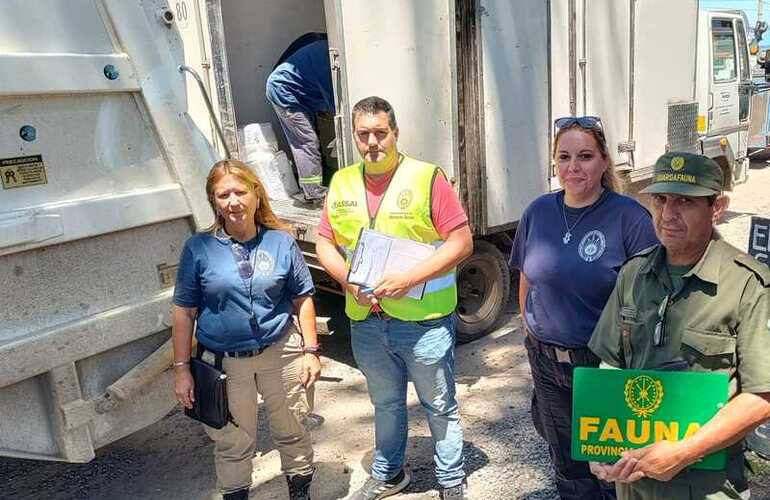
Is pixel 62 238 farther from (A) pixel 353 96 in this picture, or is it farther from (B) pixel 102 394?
(A) pixel 353 96

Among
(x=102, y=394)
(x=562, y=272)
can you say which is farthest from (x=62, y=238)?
(x=562, y=272)

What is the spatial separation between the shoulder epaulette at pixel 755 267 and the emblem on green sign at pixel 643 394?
0.33m

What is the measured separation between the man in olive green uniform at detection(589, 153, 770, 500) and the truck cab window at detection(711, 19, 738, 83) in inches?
263

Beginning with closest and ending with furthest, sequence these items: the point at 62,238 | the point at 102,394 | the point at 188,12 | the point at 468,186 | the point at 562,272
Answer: the point at 562,272, the point at 62,238, the point at 102,394, the point at 188,12, the point at 468,186

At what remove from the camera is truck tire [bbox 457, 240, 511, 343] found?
509 cm

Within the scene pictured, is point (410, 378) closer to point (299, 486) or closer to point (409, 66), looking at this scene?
point (299, 486)

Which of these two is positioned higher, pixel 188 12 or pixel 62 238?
pixel 188 12

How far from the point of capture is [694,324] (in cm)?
161

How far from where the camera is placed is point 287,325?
9.18 ft

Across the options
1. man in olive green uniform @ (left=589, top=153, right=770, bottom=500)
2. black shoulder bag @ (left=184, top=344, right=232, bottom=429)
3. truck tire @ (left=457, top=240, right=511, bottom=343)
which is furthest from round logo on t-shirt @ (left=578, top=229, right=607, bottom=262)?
truck tire @ (left=457, top=240, right=511, bottom=343)

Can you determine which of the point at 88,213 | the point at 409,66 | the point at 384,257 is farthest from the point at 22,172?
the point at 409,66

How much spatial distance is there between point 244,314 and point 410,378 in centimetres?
76

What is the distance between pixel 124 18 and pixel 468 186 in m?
2.56

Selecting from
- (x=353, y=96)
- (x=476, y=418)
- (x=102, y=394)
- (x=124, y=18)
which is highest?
(x=124, y=18)
